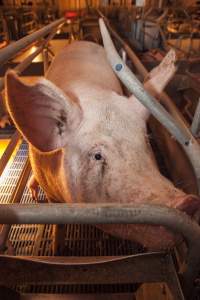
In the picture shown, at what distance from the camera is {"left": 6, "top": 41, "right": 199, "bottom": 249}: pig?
1356mm

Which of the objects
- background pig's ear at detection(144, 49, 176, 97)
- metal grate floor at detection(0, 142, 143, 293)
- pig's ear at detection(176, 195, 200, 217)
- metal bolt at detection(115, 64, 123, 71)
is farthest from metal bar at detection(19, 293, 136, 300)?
background pig's ear at detection(144, 49, 176, 97)

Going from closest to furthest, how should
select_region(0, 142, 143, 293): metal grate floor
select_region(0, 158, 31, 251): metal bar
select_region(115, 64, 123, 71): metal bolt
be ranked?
select_region(115, 64, 123, 71): metal bolt, select_region(0, 158, 31, 251): metal bar, select_region(0, 142, 143, 293): metal grate floor

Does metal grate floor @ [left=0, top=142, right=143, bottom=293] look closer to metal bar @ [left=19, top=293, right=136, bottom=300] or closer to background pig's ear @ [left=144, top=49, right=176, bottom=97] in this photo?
metal bar @ [left=19, top=293, right=136, bottom=300]

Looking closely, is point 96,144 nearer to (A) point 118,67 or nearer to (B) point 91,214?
(A) point 118,67

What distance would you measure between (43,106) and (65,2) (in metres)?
16.3

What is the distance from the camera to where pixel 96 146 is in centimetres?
159

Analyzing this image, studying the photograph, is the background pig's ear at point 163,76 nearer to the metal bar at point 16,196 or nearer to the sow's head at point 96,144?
the sow's head at point 96,144

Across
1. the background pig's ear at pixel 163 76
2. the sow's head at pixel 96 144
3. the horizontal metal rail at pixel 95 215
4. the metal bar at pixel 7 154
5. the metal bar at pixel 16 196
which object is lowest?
the metal bar at pixel 16 196

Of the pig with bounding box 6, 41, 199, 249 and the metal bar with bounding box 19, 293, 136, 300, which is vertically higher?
the pig with bounding box 6, 41, 199, 249

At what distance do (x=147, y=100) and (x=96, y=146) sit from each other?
391 mm

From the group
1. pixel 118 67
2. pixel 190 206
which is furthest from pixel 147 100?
pixel 190 206

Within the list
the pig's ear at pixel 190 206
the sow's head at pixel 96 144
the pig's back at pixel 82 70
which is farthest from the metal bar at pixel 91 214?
the pig's back at pixel 82 70

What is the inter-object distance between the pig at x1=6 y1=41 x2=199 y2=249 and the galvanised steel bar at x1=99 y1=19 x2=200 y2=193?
0.23m

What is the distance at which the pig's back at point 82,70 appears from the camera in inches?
91.1
